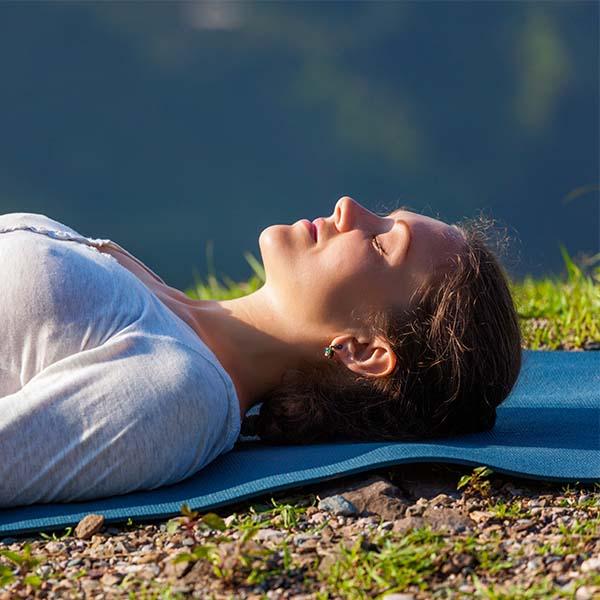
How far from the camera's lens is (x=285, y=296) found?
2.61 metres

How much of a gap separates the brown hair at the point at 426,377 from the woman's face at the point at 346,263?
0.18 ft

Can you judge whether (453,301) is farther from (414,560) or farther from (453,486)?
(414,560)

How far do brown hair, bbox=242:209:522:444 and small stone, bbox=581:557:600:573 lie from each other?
842mm

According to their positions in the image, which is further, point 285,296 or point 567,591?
point 285,296

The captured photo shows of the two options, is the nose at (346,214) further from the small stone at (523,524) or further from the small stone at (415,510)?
the small stone at (523,524)

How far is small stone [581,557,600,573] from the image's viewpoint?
1.75 meters

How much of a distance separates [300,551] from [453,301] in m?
0.94

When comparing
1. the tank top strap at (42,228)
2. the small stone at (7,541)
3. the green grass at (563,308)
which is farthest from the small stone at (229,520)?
the green grass at (563,308)

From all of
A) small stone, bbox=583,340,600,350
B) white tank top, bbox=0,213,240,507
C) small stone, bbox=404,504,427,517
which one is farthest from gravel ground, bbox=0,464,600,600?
small stone, bbox=583,340,600,350

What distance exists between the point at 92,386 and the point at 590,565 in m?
1.10

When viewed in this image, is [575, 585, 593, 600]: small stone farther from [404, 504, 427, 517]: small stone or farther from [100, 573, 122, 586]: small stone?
[100, 573, 122, 586]: small stone

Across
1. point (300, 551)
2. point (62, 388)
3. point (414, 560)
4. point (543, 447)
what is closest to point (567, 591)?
point (414, 560)

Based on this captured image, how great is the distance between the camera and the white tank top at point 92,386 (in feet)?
7.13

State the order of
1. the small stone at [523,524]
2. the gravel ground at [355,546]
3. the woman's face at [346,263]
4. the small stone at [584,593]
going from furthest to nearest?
the woman's face at [346,263] → the small stone at [523,524] → the gravel ground at [355,546] → the small stone at [584,593]
